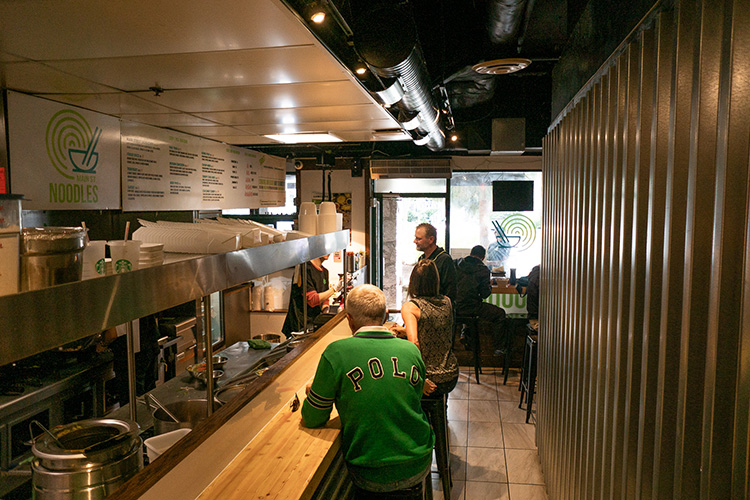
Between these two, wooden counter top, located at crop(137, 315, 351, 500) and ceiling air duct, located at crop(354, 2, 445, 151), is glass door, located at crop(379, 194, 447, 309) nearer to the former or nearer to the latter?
ceiling air duct, located at crop(354, 2, 445, 151)

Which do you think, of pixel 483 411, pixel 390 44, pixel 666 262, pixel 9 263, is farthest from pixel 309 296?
pixel 9 263

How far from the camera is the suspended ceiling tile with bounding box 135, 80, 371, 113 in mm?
2459

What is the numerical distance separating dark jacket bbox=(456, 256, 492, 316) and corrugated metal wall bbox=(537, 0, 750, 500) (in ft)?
11.9

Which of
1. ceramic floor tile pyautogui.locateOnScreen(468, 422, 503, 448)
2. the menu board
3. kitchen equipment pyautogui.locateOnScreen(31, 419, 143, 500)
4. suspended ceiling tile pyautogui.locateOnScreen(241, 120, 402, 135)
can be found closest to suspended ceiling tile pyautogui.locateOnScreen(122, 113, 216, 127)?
the menu board

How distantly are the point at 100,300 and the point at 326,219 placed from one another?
7.92 ft

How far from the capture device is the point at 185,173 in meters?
4.17

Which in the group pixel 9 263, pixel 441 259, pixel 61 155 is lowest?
pixel 441 259

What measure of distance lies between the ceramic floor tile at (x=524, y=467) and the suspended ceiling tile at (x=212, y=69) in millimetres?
3425

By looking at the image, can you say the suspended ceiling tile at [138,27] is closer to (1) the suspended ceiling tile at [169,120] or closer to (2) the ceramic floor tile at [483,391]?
(1) the suspended ceiling tile at [169,120]

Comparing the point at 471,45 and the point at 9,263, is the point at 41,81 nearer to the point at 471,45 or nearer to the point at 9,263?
the point at 9,263

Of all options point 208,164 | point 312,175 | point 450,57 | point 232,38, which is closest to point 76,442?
point 232,38

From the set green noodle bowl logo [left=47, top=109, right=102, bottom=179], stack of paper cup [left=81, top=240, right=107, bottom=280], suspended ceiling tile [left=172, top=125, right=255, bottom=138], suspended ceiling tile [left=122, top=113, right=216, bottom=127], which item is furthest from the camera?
suspended ceiling tile [left=172, top=125, right=255, bottom=138]

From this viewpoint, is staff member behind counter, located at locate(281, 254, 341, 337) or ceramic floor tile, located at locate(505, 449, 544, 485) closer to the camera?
ceramic floor tile, located at locate(505, 449, 544, 485)

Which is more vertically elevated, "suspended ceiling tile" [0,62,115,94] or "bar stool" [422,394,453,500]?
"suspended ceiling tile" [0,62,115,94]
